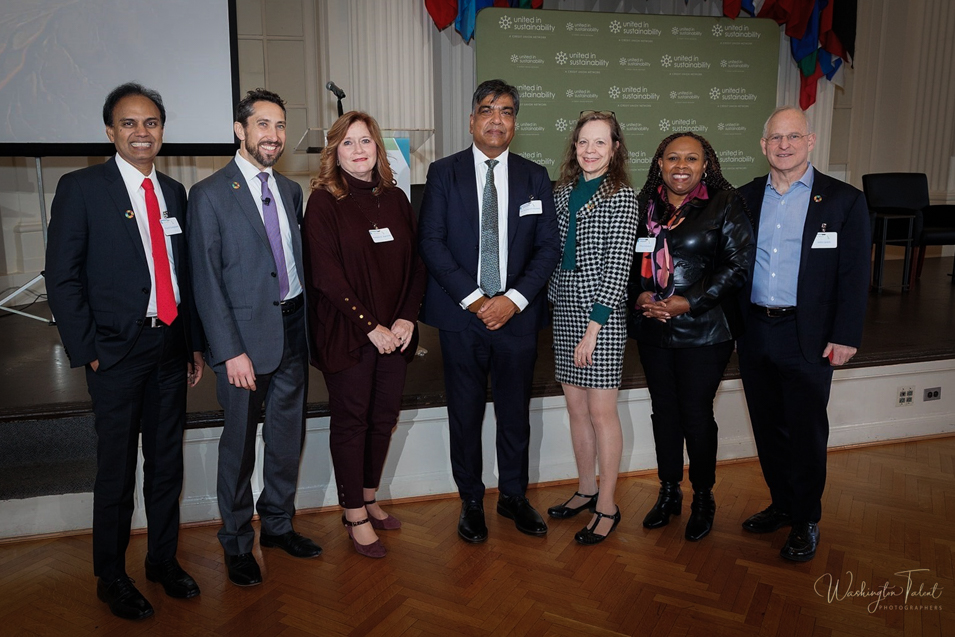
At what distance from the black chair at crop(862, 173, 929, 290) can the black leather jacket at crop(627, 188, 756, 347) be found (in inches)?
178

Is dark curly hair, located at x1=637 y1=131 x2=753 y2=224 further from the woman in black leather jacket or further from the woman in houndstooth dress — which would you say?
the woman in houndstooth dress

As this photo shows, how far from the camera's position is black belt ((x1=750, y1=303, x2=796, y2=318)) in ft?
9.27

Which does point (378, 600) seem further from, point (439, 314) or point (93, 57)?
point (93, 57)

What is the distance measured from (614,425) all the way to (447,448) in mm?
914

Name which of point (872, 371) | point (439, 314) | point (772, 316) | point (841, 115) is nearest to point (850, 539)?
point (772, 316)

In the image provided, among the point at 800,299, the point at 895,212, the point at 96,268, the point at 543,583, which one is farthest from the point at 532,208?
the point at 895,212

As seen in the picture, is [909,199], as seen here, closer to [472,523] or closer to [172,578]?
[472,523]

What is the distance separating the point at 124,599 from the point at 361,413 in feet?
3.27

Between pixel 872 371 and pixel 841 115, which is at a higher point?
pixel 841 115

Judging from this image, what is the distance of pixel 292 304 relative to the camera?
8.81ft

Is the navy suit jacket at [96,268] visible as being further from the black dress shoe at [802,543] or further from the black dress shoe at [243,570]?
the black dress shoe at [802,543]

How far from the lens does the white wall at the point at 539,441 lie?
3.14 m

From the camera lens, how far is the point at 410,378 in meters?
3.87

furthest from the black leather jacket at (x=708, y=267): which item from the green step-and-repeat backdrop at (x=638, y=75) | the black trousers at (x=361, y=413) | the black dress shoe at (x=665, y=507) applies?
the green step-and-repeat backdrop at (x=638, y=75)
